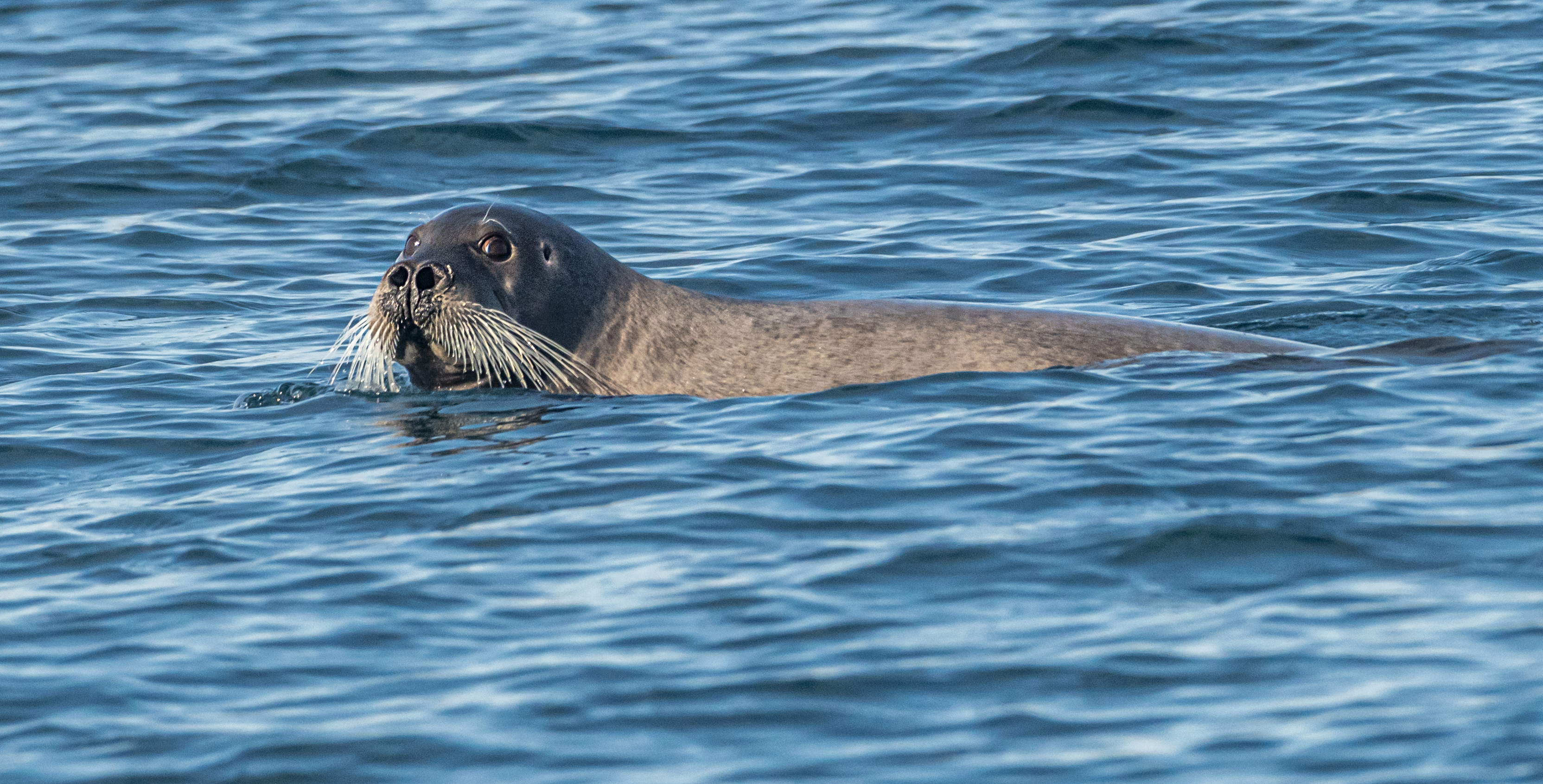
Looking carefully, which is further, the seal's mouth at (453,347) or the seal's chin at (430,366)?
the seal's chin at (430,366)

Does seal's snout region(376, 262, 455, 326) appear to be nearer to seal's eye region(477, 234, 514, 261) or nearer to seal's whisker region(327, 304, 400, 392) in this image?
seal's whisker region(327, 304, 400, 392)

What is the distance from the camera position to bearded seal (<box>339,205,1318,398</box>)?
1049cm

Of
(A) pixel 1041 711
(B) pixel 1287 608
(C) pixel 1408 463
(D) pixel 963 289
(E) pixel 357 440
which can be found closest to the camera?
(A) pixel 1041 711

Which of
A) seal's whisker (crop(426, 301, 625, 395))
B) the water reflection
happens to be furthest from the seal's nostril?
the water reflection

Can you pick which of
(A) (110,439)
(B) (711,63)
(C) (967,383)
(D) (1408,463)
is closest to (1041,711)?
(D) (1408,463)

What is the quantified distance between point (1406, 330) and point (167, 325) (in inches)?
305

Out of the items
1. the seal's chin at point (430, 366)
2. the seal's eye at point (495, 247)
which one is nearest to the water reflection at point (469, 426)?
the seal's chin at point (430, 366)

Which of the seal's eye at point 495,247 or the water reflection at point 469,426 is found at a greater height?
the seal's eye at point 495,247

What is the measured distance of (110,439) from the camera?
417 inches

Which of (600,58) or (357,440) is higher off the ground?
(600,58)

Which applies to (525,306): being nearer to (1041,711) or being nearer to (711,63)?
(1041,711)

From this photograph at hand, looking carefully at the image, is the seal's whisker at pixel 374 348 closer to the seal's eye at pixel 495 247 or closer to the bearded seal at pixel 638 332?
the bearded seal at pixel 638 332

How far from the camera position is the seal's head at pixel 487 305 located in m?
10.4

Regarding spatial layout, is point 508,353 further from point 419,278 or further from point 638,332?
point 638,332
